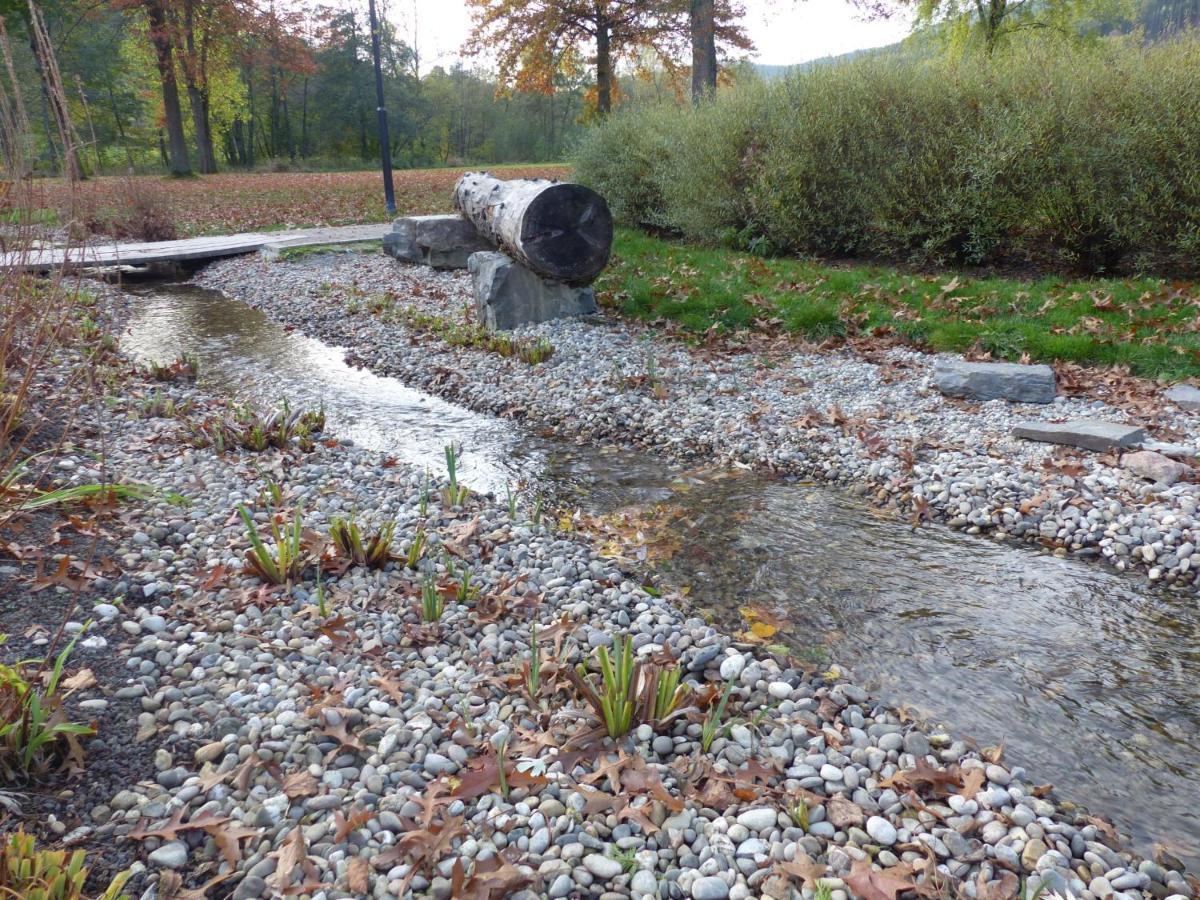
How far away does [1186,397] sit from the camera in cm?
553

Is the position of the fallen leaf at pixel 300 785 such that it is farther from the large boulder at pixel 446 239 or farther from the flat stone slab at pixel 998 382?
the large boulder at pixel 446 239

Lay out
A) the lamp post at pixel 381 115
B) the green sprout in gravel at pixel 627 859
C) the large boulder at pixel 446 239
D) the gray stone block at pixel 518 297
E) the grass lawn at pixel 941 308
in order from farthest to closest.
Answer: the lamp post at pixel 381 115 → the large boulder at pixel 446 239 → the gray stone block at pixel 518 297 → the grass lawn at pixel 941 308 → the green sprout in gravel at pixel 627 859

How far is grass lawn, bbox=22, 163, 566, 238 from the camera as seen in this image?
630 inches

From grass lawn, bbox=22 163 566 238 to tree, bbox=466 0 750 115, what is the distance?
160 inches

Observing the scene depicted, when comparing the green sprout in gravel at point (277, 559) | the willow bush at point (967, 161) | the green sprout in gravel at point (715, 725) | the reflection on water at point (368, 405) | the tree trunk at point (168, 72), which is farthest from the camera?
the tree trunk at point (168, 72)

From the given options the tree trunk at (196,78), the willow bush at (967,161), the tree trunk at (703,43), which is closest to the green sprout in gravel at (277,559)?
the willow bush at (967,161)

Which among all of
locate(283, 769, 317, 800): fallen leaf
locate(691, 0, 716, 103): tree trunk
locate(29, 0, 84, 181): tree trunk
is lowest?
locate(283, 769, 317, 800): fallen leaf

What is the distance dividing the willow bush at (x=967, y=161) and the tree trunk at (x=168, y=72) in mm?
21871

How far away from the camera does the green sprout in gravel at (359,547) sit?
372 cm

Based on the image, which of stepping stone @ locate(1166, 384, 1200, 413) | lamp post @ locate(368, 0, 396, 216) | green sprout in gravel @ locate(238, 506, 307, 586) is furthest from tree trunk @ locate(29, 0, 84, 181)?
lamp post @ locate(368, 0, 396, 216)

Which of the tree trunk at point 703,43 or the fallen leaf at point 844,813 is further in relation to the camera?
the tree trunk at point 703,43

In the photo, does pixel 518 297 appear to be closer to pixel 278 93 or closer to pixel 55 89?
pixel 55 89

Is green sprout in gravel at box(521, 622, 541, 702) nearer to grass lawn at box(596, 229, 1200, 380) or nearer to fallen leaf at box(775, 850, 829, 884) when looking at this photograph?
fallen leaf at box(775, 850, 829, 884)

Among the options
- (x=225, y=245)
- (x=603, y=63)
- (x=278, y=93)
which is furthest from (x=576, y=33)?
(x=278, y=93)
